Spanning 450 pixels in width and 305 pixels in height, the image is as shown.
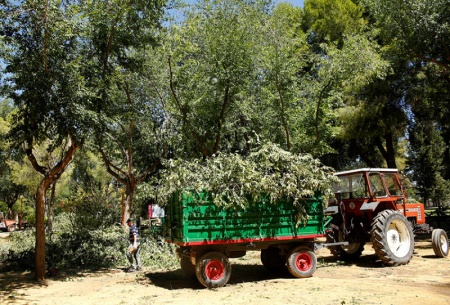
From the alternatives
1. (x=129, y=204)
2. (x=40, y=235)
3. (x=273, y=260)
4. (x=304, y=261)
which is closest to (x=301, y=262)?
(x=304, y=261)

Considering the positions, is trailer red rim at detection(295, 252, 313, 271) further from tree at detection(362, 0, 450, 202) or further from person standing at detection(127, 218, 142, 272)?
tree at detection(362, 0, 450, 202)

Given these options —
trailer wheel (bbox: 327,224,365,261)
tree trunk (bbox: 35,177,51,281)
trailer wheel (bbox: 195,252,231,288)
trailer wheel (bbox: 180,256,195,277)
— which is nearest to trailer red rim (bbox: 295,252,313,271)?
trailer wheel (bbox: 195,252,231,288)

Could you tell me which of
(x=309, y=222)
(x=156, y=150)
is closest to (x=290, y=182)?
(x=309, y=222)

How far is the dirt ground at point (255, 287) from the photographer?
7.77m

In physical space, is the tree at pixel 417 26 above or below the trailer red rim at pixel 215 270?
above

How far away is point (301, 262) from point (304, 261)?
81mm

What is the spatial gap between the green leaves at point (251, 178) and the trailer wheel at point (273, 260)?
1868mm

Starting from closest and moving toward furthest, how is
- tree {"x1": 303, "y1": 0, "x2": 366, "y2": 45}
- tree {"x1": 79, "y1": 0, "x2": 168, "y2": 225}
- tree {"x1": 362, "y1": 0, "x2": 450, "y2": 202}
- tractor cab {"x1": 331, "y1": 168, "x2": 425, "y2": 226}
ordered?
tree {"x1": 79, "y1": 0, "x2": 168, "y2": 225} < tractor cab {"x1": 331, "y1": 168, "x2": 425, "y2": 226} < tree {"x1": 362, "y1": 0, "x2": 450, "y2": 202} < tree {"x1": 303, "y1": 0, "x2": 366, "y2": 45}

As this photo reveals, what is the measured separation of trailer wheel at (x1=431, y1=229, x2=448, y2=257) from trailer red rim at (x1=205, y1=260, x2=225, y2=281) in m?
7.08

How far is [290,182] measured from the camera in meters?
9.41

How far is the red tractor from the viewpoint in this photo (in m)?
11.3

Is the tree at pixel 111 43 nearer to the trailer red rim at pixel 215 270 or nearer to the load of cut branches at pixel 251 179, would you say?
the load of cut branches at pixel 251 179

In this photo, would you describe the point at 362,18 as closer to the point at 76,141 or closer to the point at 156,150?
the point at 156,150

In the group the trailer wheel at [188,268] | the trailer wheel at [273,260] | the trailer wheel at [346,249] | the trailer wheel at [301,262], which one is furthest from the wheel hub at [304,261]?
the trailer wheel at [188,268]
